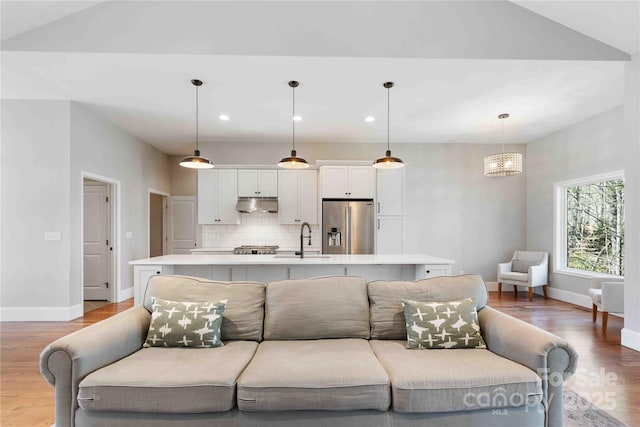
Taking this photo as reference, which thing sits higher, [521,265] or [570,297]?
[521,265]

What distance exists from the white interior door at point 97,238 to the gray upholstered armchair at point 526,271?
6.54 meters

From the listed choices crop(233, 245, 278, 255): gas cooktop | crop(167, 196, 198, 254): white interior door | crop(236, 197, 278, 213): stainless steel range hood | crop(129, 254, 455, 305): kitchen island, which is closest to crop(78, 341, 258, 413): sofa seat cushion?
crop(129, 254, 455, 305): kitchen island

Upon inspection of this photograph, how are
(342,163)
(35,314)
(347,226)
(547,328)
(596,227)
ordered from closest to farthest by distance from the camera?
(547,328), (35,314), (596,227), (347,226), (342,163)

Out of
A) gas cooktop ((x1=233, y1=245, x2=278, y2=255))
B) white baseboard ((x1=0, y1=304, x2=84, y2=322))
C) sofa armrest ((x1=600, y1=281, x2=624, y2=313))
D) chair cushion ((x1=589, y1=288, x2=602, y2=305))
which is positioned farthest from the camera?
gas cooktop ((x1=233, y1=245, x2=278, y2=255))

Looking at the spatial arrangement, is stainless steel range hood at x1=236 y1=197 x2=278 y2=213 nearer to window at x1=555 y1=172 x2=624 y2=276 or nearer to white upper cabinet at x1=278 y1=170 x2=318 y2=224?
white upper cabinet at x1=278 y1=170 x2=318 y2=224

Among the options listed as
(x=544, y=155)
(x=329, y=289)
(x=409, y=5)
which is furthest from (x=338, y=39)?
(x=544, y=155)

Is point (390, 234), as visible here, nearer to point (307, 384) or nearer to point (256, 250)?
point (256, 250)

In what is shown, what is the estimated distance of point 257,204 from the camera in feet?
20.2

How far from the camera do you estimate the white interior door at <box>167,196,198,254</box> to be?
7.39 m

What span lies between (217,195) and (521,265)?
5.51 m

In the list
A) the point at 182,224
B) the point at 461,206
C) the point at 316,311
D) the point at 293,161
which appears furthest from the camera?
the point at 182,224

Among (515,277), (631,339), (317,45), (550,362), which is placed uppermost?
(317,45)

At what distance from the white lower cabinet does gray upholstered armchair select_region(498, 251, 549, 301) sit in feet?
5.98

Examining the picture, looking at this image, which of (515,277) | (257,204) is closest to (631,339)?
(515,277)
